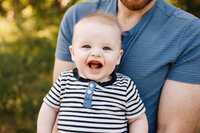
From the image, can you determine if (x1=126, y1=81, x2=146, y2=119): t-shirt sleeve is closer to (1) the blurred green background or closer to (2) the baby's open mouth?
(2) the baby's open mouth

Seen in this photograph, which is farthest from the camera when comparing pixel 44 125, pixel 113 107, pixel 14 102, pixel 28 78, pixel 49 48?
pixel 49 48

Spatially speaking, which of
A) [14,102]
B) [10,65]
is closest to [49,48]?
[10,65]

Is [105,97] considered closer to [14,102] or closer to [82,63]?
[82,63]

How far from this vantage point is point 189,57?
5.46ft

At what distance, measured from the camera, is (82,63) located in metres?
1.53

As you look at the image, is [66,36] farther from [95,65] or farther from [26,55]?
[26,55]

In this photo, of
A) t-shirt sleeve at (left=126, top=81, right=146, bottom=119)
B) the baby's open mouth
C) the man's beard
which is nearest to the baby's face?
the baby's open mouth

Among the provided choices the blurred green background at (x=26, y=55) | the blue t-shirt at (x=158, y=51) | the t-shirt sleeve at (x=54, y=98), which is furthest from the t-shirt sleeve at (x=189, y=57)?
the blurred green background at (x=26, y=55)

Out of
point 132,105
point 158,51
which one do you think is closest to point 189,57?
point 158,51

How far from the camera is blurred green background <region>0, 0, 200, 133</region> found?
3295 millimetres

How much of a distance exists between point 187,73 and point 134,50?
357mm

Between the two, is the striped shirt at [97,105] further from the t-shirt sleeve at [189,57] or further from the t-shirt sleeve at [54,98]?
the t-shirt sleeve at [189,57]

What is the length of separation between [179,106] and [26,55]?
10.6ft

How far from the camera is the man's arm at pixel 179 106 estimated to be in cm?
167
